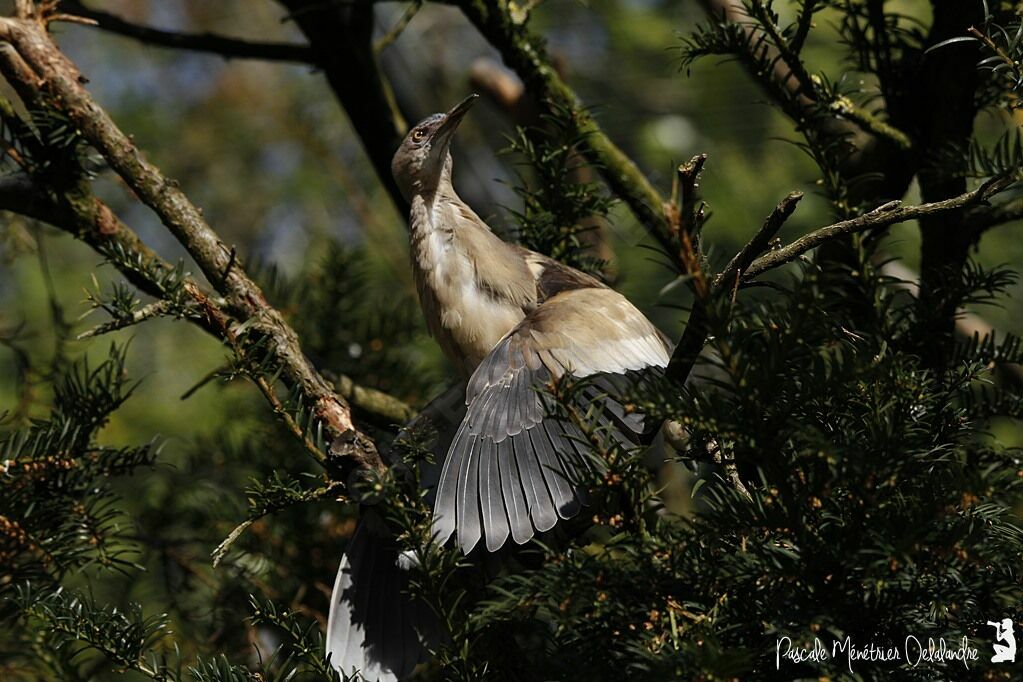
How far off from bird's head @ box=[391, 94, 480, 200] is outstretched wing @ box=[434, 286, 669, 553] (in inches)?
19.7

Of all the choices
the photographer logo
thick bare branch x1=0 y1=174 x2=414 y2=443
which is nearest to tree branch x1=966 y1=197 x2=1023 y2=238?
the photographer logo

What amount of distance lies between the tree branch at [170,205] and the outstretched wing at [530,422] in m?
0.22

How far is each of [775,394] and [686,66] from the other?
3.17 feet

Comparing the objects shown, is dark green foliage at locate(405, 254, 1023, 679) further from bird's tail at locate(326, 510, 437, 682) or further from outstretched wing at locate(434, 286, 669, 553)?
bird's tail at locate(326, 510, 437, 682)

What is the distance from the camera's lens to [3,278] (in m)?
4.61

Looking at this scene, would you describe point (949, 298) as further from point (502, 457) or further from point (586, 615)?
point (586, 615)

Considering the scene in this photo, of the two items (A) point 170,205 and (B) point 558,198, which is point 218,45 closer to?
(A) point 170,205

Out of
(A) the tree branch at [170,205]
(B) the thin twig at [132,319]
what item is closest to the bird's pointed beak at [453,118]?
(A) the tree branch at [170,205]

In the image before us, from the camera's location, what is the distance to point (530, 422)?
1751 millimetres

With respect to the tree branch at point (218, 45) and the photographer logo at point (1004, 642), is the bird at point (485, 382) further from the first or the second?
the photographer logo at point (1004, 642)

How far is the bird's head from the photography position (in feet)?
7.91

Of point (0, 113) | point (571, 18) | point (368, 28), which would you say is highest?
point (571, 18)

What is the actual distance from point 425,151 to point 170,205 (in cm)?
74

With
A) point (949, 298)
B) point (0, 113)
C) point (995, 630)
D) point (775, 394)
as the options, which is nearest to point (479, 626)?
point (775, 394)
